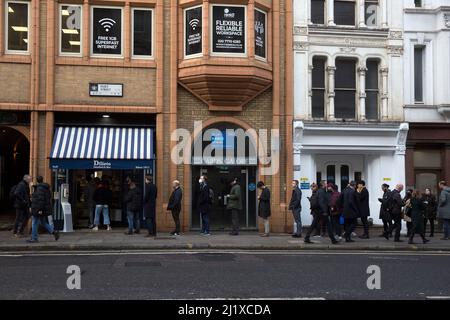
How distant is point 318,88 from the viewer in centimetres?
2095

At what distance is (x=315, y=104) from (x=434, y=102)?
14.8 feet

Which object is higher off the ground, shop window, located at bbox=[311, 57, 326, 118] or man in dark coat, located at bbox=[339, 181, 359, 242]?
shop window, located at bbox=[311, 57, 326, 118]

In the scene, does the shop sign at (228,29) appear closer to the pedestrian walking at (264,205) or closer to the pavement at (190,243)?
the pedestrian walking at (264,205)

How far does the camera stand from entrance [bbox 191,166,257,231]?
19953 millimetres

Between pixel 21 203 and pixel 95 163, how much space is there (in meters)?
2.64

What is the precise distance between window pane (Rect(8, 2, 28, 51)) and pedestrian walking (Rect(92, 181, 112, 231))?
544 cm

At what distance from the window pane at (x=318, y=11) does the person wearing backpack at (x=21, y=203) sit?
464 inches

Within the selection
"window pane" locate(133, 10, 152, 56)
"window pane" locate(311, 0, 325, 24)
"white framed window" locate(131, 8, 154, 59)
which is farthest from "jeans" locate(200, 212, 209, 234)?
"window pane" locate(311, 0, 325, 24)

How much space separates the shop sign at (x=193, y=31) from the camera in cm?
1914

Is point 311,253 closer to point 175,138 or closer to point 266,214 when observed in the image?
point 266,214

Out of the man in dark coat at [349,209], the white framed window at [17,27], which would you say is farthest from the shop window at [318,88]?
the white framed window at [17,27]

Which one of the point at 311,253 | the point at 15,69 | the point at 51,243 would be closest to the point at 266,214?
the point at 311,253

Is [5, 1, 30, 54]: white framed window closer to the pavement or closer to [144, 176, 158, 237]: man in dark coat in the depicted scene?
the pavement

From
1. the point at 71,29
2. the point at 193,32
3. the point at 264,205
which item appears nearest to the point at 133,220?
the point at 264,205
